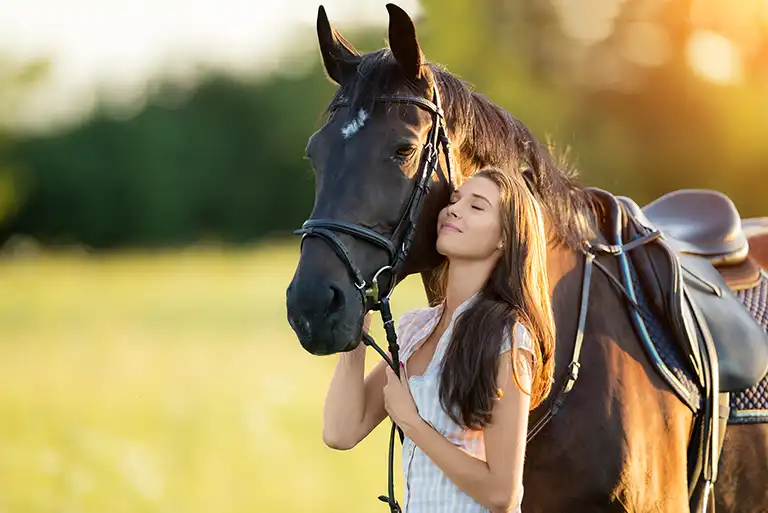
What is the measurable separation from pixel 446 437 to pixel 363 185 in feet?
2.09

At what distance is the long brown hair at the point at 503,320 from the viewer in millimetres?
1889

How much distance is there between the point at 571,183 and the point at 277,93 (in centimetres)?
2650

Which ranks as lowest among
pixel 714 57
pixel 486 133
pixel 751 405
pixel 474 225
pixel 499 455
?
pixel 499 455

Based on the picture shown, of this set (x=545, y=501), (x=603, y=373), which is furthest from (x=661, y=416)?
(x=545, y=501)

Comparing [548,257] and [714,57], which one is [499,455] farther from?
[714,57]

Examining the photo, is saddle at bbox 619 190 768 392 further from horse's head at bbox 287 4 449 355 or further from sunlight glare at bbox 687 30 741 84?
sunlight glare at bbox 687 30 741 84

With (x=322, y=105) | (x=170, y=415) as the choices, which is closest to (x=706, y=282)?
(x=170, y=415)

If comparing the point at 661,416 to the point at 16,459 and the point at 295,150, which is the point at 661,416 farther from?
the point at 295,150

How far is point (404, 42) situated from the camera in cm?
220

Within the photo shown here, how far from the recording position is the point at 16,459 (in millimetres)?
7438

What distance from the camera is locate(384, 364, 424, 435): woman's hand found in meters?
1.94

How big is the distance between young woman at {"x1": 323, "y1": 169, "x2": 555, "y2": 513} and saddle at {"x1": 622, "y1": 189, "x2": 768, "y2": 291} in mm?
1193

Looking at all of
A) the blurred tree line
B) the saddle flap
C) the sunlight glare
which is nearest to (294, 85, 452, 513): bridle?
the saddle flap

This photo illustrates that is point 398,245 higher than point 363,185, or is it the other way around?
point 363,185
